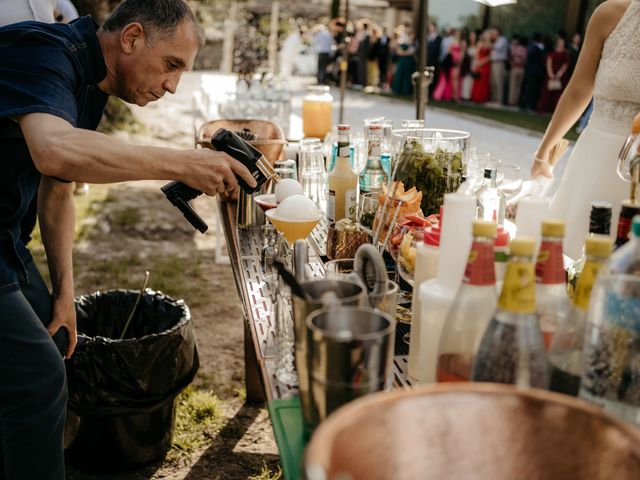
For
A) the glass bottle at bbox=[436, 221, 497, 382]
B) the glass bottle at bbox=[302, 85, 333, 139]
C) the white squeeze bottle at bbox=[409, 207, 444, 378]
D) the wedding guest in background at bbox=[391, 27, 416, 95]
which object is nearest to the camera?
the glass bottle at bbox=[436, 221, 497, 382]

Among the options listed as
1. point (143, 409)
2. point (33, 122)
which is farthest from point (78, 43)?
point (143, 409)

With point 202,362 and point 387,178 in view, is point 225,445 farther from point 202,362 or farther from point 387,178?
point 387,178

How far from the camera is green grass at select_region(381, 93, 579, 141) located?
40.5ft

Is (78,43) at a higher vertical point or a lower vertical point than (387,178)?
higher

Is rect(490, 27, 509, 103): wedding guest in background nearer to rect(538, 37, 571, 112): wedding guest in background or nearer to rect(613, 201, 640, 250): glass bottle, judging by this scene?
rect(538, 37, 571, 112): wedding guest in background

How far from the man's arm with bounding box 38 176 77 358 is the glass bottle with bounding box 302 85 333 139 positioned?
1.91 metres

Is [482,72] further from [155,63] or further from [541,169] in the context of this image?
[155,63]

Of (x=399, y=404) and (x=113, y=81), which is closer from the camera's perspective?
(x=399, y=404)

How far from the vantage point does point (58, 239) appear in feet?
7.61

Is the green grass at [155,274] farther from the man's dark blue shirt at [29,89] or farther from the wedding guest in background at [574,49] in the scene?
the wedding guest in background at [574,49]

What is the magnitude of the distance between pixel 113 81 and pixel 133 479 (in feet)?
5.18

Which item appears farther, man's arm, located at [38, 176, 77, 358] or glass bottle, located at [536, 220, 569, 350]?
man's arm, located at [38, 176, 77, 358]

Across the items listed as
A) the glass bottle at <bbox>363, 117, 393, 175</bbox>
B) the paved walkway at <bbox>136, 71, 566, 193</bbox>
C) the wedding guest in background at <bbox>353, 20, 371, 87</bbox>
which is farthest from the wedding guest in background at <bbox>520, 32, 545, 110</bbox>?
the glass bottle at <bbox>363, 117, 393, 175</bbox>

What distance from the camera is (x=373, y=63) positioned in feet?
66.2
